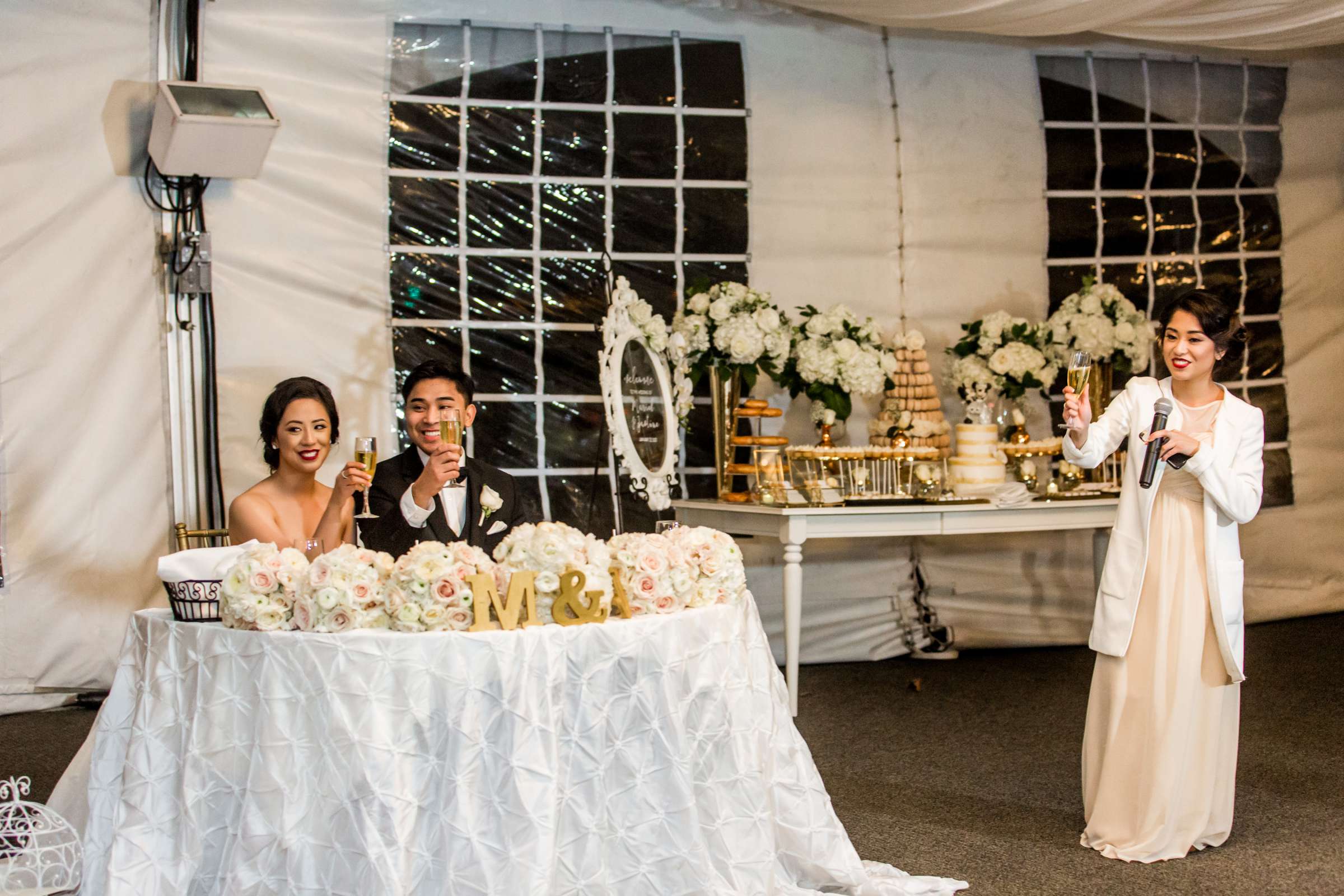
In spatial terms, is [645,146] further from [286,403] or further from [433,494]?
[433,494]

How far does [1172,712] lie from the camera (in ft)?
11.4

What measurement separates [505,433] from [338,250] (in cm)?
104

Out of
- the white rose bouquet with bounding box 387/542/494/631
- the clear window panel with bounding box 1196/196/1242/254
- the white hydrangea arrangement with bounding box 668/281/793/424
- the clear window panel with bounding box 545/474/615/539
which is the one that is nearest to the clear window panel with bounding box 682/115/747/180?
the white hydrangea arrangement with bounding box 668/281/793/424

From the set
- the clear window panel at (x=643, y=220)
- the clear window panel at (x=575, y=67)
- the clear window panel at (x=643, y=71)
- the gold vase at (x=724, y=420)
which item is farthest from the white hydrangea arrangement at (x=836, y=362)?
the clear window panel at (x=575, y=67)

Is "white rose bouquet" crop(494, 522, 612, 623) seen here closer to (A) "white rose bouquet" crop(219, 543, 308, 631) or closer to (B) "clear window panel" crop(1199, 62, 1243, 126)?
(A) "white rose bouquet" crop(219, 543, 308, 631)

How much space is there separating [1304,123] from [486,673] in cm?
600

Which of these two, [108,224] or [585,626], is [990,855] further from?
[108,224]

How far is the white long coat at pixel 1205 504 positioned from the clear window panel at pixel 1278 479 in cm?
347

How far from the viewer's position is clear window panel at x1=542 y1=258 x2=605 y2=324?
5621 millimetres

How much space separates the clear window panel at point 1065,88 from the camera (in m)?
6.31

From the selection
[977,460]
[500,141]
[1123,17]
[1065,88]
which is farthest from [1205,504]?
[1065,88]

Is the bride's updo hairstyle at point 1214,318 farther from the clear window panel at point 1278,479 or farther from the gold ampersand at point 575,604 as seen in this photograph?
the clear window panel at point 1278,479

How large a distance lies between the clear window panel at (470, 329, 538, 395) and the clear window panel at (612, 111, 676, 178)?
0.89 meters

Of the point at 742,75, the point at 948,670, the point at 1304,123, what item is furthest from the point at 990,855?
the point at 1304,123
